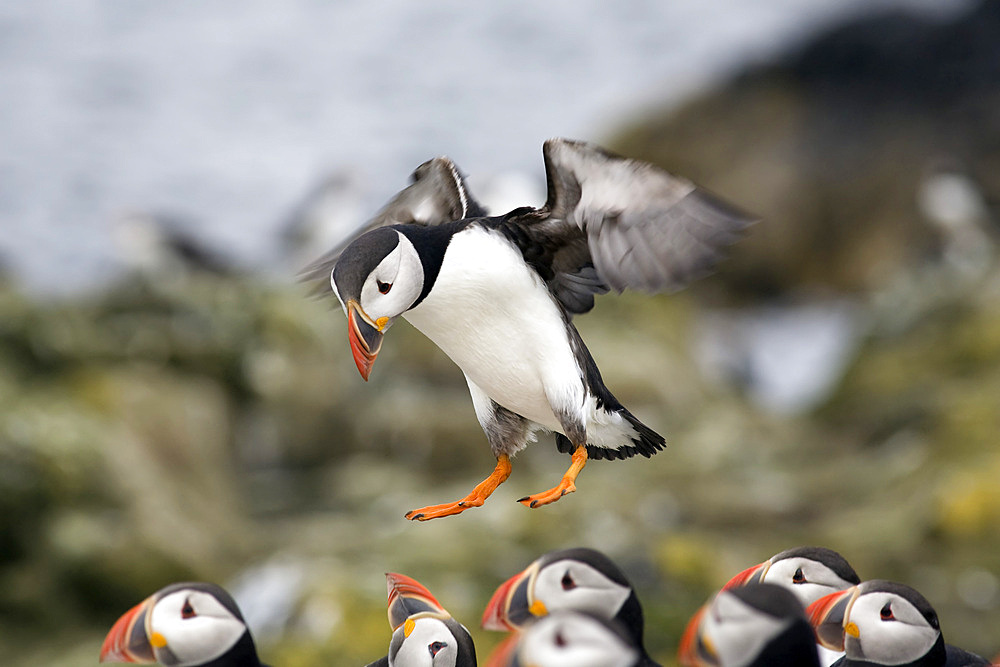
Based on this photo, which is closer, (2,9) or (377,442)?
(377,442)

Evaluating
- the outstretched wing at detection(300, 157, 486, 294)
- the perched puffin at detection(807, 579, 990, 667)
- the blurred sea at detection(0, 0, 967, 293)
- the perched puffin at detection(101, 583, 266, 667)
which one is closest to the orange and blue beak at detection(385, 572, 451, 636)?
the perched puffin at detection(101, 583, 266, 667)

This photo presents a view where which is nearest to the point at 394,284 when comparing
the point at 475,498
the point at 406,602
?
the point at 475,498

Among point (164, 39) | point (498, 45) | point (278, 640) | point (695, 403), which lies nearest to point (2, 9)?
point (164, 39)

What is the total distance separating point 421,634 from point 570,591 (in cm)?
57

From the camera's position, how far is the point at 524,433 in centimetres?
316

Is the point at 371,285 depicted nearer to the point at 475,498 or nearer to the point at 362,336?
the point at 362,336

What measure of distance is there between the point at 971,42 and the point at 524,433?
16.2 meters

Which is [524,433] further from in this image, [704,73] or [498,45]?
[498,45]

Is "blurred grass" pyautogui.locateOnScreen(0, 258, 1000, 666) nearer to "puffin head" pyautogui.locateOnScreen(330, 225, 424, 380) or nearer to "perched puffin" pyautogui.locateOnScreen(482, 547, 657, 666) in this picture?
"perched puffin" pyautogui.locateOnScreen(482, 547, 657, 666)

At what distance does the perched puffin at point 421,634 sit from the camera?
10.6ft

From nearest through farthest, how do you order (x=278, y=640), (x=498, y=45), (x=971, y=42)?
(x=278, y=640), (x=971, y=42), (x=498, y=45)

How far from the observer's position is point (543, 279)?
3000 mm

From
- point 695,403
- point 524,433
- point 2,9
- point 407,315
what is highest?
point 2,9

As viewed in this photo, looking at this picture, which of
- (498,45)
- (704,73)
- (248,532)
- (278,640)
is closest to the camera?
(278,640)
